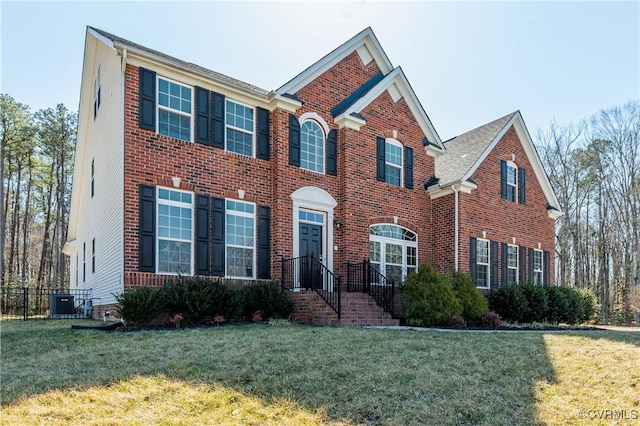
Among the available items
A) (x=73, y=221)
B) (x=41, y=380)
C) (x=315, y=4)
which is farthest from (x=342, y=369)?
(x=73, y=221)

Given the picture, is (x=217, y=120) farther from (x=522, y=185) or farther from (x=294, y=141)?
(x=522, y=185)

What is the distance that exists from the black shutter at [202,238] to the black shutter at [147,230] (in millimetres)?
996

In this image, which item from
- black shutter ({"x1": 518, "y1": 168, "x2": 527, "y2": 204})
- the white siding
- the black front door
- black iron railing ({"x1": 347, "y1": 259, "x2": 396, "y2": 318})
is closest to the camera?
the white siding

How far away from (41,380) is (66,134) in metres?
28.3

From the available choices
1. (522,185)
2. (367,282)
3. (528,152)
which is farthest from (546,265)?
(367,282)

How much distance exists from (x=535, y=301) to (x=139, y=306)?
40.2 feet

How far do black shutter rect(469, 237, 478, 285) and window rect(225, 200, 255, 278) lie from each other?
24.6 ft

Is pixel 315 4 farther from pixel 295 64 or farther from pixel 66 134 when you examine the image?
pixel 66 134

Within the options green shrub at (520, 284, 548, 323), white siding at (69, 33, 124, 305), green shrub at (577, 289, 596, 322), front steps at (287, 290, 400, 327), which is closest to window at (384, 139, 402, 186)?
front steps at (287, 290, 400, 327)

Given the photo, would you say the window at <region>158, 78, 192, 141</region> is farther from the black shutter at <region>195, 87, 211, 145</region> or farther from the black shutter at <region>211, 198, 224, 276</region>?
the black shutter at <region>211, 198, 224, 276</region>

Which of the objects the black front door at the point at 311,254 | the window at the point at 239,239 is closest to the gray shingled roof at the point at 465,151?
the black front door at the point at 311,254

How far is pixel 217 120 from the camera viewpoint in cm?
1189

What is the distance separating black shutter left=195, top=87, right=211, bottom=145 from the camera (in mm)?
11555

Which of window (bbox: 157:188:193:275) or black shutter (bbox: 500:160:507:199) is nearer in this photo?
window (bbox: 157:188:193:275)
